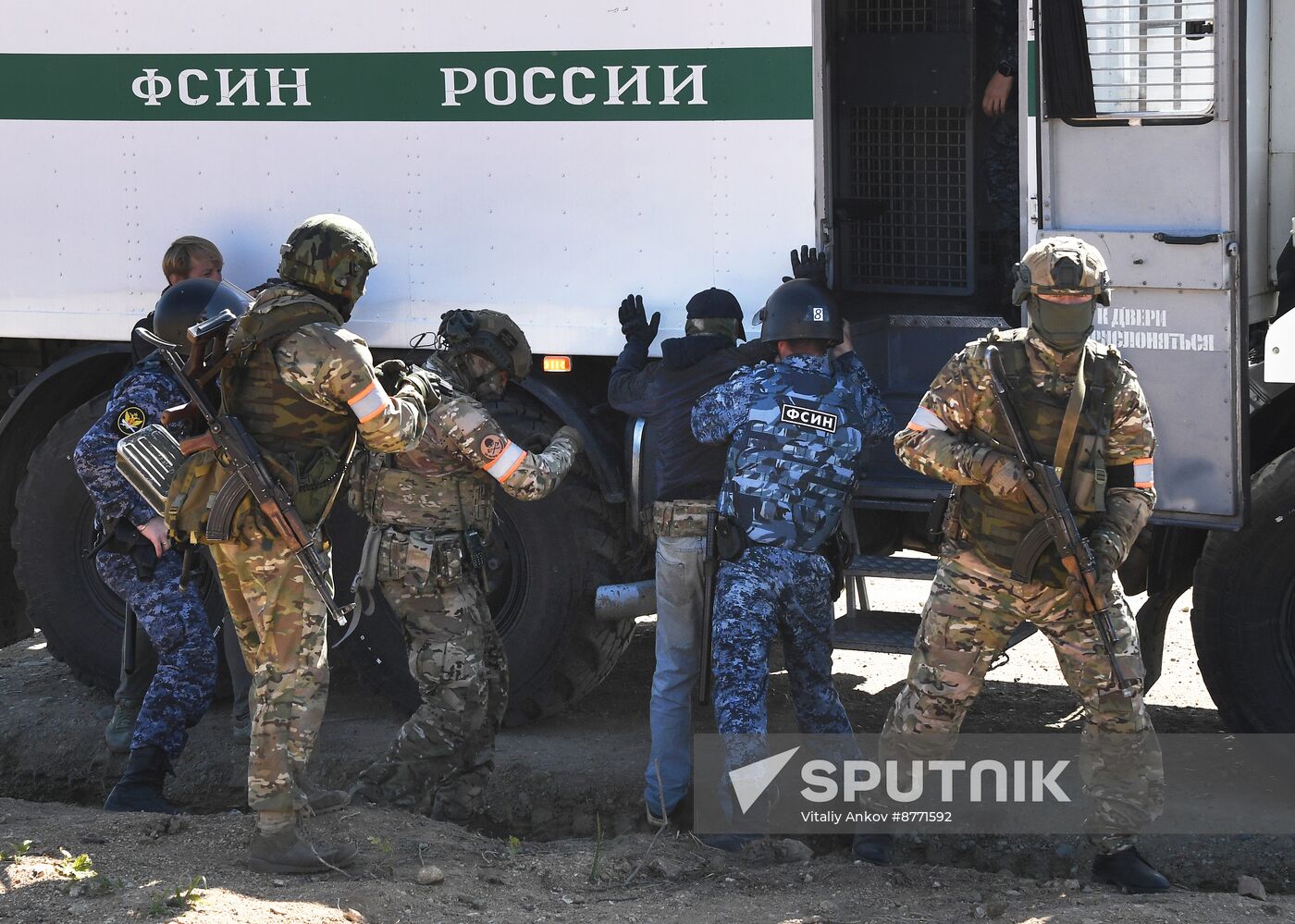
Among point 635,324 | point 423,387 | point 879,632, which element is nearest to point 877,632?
point 879,632

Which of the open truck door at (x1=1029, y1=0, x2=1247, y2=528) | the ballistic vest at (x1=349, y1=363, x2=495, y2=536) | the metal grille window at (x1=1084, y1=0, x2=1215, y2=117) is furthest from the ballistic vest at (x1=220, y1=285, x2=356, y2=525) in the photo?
the metal grille window at (x1=1084, y1=0, x2=1215, y2=117)

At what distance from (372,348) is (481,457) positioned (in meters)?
1.10

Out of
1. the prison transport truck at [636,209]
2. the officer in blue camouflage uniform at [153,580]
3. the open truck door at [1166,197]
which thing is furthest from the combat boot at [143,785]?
the open truck door at [1166,197]

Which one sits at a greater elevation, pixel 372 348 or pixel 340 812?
pixel 372 348

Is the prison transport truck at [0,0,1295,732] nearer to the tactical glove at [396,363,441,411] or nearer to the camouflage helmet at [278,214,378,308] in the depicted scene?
the tactical glove at [396,363,441,411]

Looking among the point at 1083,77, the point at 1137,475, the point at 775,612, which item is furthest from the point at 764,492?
the point at 1083,77

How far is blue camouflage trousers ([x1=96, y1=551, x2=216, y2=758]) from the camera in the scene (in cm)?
513

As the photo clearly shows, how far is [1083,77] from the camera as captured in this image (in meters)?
4.75

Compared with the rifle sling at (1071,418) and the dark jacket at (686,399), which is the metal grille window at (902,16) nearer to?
the dark jacket at (686,399)

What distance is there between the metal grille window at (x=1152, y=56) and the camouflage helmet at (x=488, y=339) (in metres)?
1.91

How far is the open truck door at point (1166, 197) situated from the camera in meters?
4.65

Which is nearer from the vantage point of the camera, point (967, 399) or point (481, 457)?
point (967, 399)

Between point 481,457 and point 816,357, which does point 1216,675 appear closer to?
point 816,357

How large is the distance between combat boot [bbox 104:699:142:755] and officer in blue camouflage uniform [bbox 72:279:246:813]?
45 centimetres
